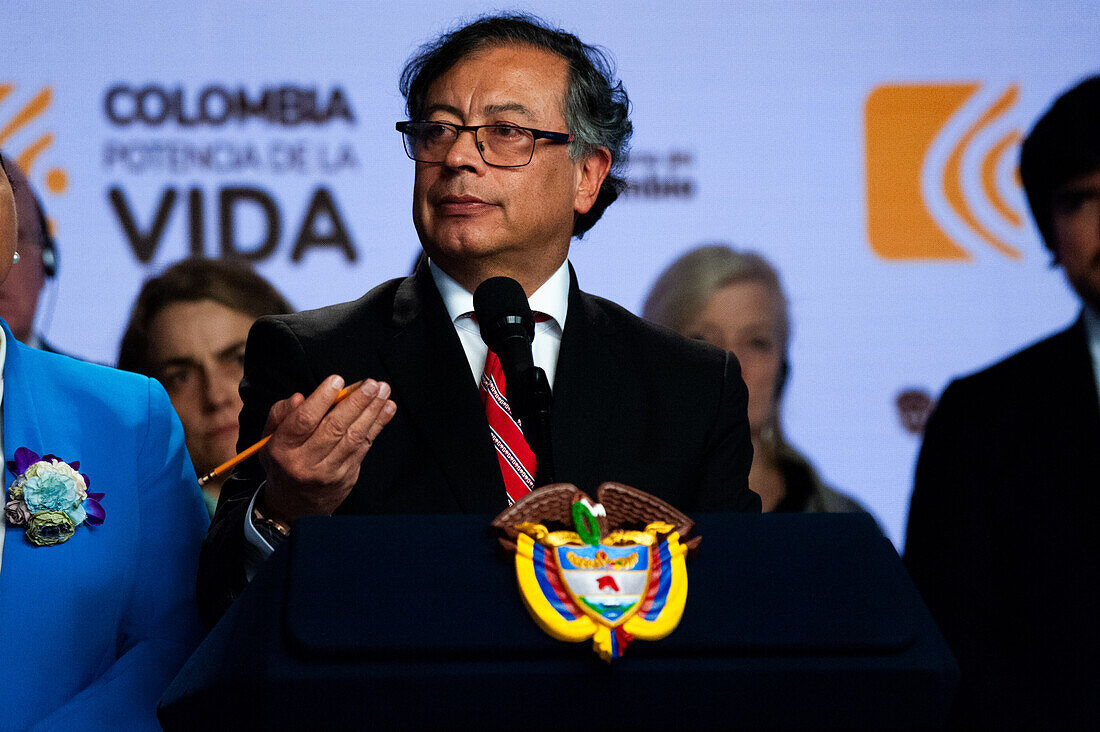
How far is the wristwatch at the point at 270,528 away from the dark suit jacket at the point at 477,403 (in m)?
0.12

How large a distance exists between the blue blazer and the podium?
0.48 metres

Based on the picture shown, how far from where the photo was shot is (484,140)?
1972mm

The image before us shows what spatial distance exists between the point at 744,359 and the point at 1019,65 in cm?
107

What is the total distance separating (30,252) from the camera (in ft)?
9.80

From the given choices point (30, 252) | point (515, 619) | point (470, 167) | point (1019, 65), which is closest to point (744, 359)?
point (1019, 65)

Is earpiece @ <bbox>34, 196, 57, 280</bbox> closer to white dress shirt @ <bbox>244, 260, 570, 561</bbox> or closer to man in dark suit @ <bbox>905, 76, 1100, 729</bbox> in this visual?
white dress shirt @ <bbox>244, 260, 570, 561</bbox>

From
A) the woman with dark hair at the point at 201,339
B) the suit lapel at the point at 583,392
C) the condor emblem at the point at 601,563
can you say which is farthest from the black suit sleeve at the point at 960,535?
the woman with dark hair at the point at 201,339

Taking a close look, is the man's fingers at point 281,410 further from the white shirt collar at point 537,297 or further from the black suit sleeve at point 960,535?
the black suit sleeve at point 960,535

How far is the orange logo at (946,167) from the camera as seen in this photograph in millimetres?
Answer: 3201

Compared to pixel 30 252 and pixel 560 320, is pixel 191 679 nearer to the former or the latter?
pixel 560 320

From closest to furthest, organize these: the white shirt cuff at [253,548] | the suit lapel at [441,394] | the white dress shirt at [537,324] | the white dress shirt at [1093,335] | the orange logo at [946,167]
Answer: the white shirt cuff at [253,548] < the suit lapel at [441,394] < the white dress shirt at [537,324] < the white dress shirt at [1093,335] < the orange logo at [946,167]

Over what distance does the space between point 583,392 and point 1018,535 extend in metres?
0.76

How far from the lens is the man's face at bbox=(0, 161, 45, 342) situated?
2965mm

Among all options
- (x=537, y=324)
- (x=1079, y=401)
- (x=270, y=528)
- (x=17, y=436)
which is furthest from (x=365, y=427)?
(x=1079, y=401)
